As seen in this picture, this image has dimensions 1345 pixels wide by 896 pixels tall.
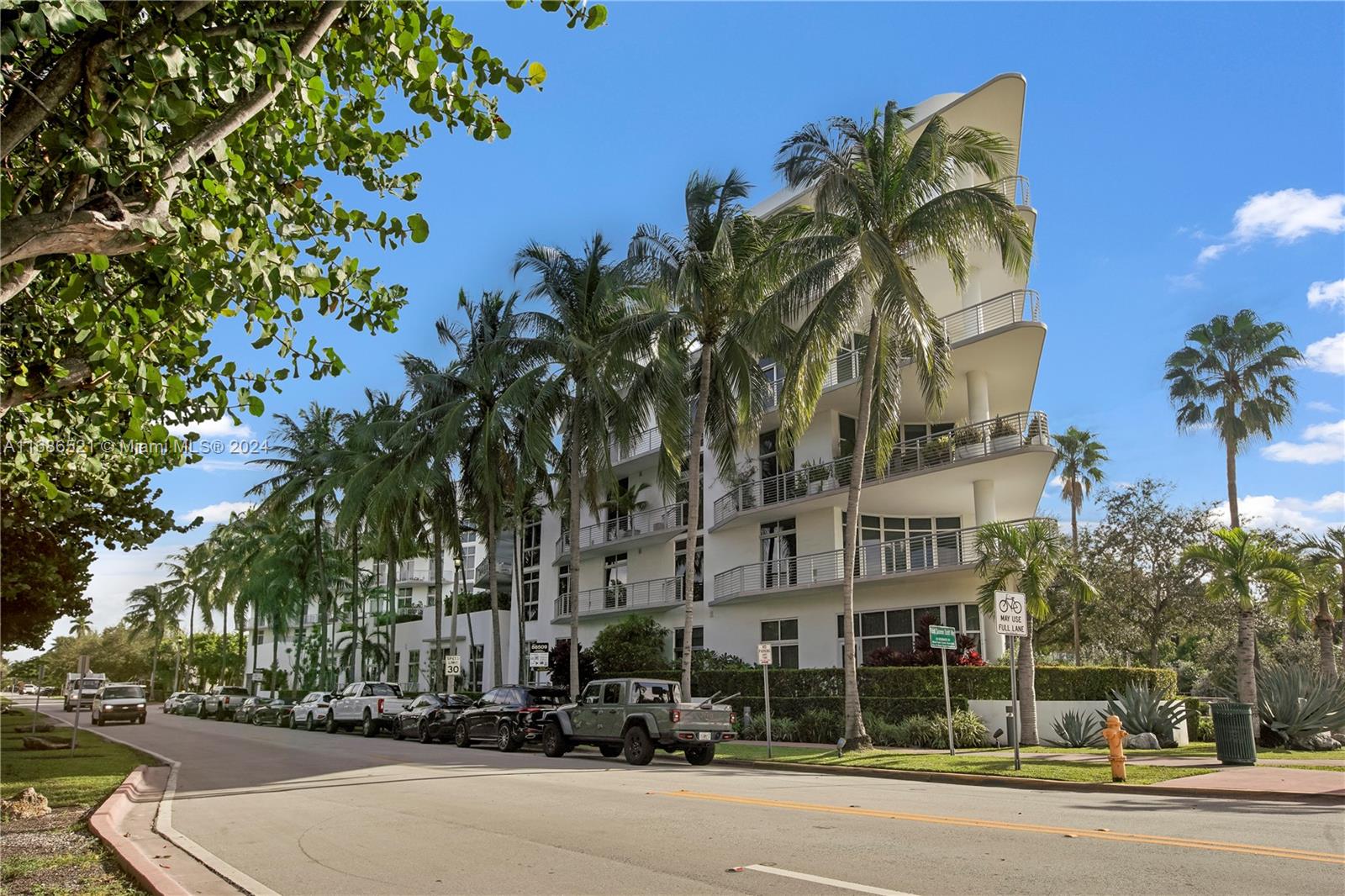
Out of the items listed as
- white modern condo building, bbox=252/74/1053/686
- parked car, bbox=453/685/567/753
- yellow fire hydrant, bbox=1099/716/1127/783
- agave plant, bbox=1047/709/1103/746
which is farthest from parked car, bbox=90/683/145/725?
yellow fire hydrant, bbox=1099/716/1127/783

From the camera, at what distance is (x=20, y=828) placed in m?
10.7

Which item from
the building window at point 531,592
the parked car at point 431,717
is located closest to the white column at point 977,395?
the parked car at point 431,717

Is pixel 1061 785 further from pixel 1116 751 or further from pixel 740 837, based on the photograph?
pixel 740 837

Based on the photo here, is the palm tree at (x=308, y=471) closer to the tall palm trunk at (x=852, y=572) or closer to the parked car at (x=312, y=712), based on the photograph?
the parked car at (x=312, y=712)

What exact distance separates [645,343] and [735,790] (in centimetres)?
1532

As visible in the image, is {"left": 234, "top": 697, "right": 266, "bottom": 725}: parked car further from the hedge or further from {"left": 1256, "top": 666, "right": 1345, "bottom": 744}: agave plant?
{"left": 1256, "top": 666, "right": 1345, "bottom": 744}: agave plant

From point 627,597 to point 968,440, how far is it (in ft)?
56.8

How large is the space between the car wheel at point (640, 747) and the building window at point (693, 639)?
1505cm

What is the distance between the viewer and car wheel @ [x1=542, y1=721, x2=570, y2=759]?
2212 centimetres

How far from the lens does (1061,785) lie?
14.6 meters

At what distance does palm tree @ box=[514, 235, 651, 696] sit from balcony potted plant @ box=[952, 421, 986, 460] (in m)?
A: 8.95

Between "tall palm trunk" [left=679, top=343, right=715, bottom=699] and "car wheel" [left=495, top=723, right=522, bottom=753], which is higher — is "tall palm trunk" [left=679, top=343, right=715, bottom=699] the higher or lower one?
the higher one

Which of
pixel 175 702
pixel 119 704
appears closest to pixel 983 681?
pixel 119 704

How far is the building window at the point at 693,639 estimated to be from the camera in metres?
36.2
